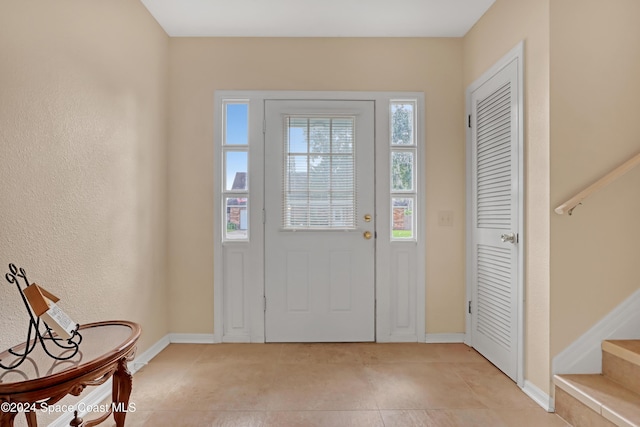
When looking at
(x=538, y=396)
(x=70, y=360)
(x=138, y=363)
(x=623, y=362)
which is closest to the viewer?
(x=70, y=360)

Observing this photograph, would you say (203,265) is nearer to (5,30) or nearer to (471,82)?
(5,30)

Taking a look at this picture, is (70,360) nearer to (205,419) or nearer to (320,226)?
(205,419)

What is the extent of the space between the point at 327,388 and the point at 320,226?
4.11 feet

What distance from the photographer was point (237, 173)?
10.00 ft

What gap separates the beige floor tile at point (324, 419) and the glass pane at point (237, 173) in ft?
5.78

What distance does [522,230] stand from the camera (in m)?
2.19

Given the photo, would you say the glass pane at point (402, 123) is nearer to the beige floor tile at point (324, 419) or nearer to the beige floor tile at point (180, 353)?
the beige floor tile at point (324, 419)

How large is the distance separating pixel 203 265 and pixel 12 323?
1.54 m

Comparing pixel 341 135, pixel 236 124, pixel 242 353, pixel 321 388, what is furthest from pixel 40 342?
pixel 341 135

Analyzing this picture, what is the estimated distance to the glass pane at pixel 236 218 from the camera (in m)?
3.04

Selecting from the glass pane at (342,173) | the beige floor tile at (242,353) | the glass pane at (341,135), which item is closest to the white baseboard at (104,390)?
the beige floor tile at (242,353)

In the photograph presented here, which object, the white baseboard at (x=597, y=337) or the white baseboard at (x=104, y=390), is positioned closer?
the white baseboard at (x=104, y=390)

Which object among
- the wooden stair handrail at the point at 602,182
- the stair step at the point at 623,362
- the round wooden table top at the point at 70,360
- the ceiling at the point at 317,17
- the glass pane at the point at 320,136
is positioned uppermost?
the ceiling at the point at 317,17

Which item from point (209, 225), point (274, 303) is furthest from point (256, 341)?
point (209, 225)
